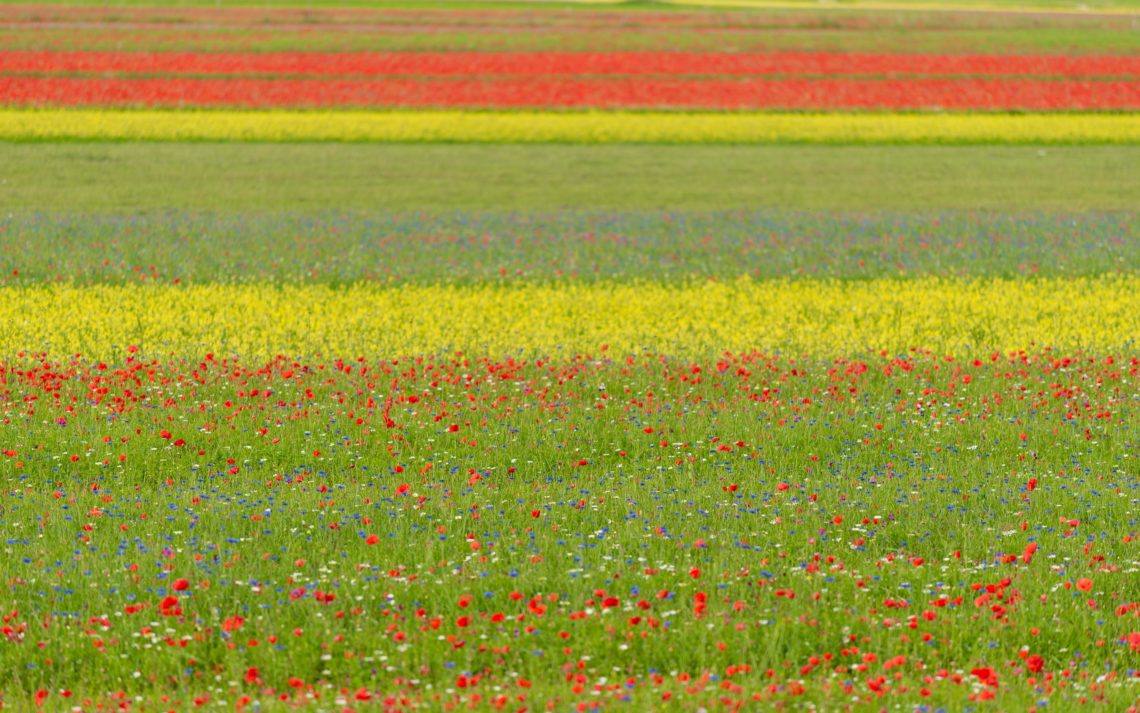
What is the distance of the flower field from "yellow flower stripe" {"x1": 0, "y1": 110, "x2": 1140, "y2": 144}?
641cm

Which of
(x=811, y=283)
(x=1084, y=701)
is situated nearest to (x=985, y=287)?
(x=811, y=283)

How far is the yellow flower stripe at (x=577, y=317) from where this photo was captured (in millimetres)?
14727

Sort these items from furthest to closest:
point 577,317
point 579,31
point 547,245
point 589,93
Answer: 1. point 579,31
2. point 589,93
3. point 547,245
4. point 577,317

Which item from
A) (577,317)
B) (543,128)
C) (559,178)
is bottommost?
(543,128)

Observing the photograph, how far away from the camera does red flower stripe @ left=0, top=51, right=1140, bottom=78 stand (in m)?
50.1

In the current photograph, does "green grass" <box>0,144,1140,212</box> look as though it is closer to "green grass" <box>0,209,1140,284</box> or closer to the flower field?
the flower field

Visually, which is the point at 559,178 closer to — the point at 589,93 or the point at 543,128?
the point at 543,128

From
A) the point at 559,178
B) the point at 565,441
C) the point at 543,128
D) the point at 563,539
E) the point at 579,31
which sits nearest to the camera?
the point at 563,539

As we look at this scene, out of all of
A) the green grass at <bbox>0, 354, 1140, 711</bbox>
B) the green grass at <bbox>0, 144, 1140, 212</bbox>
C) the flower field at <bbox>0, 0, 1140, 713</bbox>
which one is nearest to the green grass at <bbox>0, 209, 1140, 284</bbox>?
the flower field at <bbox>0, 0, 1140, 713</bbox>

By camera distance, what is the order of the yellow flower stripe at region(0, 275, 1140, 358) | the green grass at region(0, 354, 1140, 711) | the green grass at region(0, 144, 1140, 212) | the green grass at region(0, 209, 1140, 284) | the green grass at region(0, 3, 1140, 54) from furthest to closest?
the green grass at region(0, 3, 1140, 54) → the green grass at region(0, 144, 1140, 212) → the green grass at region(0, 209, 1140, 284) → the yellow flower stripe at region(0, 275, 1140, 358) → the green grass at region(0, 354, 1140, 711)

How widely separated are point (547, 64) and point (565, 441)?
4325 centimetres

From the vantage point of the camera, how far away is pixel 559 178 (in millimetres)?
34125

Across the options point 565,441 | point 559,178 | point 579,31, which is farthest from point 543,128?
point 565,441

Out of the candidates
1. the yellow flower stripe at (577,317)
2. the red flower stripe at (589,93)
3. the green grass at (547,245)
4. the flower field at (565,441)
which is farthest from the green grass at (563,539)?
the red flower stripe at (589,93)
